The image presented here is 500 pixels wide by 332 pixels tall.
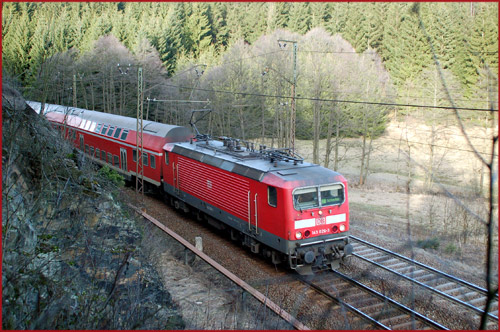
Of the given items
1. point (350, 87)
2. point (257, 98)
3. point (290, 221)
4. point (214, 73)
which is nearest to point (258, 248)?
point (290, 221)

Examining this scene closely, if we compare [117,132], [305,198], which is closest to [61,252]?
[305,198]

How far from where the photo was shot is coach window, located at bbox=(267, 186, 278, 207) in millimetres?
12297

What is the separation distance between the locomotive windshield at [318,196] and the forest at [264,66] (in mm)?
7340

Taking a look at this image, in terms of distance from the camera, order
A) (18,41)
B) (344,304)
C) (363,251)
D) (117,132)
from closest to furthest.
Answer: (344,304)
(18,41)
(363,251)
(117,132)

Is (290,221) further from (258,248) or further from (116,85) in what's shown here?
(116,85)

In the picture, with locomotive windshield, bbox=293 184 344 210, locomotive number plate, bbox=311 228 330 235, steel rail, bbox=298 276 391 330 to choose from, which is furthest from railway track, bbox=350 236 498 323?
locomotive windshield, bbox=293 184 344 210

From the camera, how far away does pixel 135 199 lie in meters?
20.1

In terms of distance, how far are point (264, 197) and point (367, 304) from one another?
3970 millimetres

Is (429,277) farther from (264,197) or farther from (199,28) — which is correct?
(199,28)

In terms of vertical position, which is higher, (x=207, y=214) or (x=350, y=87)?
(x=350, y=87)

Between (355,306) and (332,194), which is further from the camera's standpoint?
(332,194)

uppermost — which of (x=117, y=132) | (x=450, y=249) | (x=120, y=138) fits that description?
(x=117, y=132)

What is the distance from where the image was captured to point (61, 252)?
768 cm

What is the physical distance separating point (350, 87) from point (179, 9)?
28705mm
